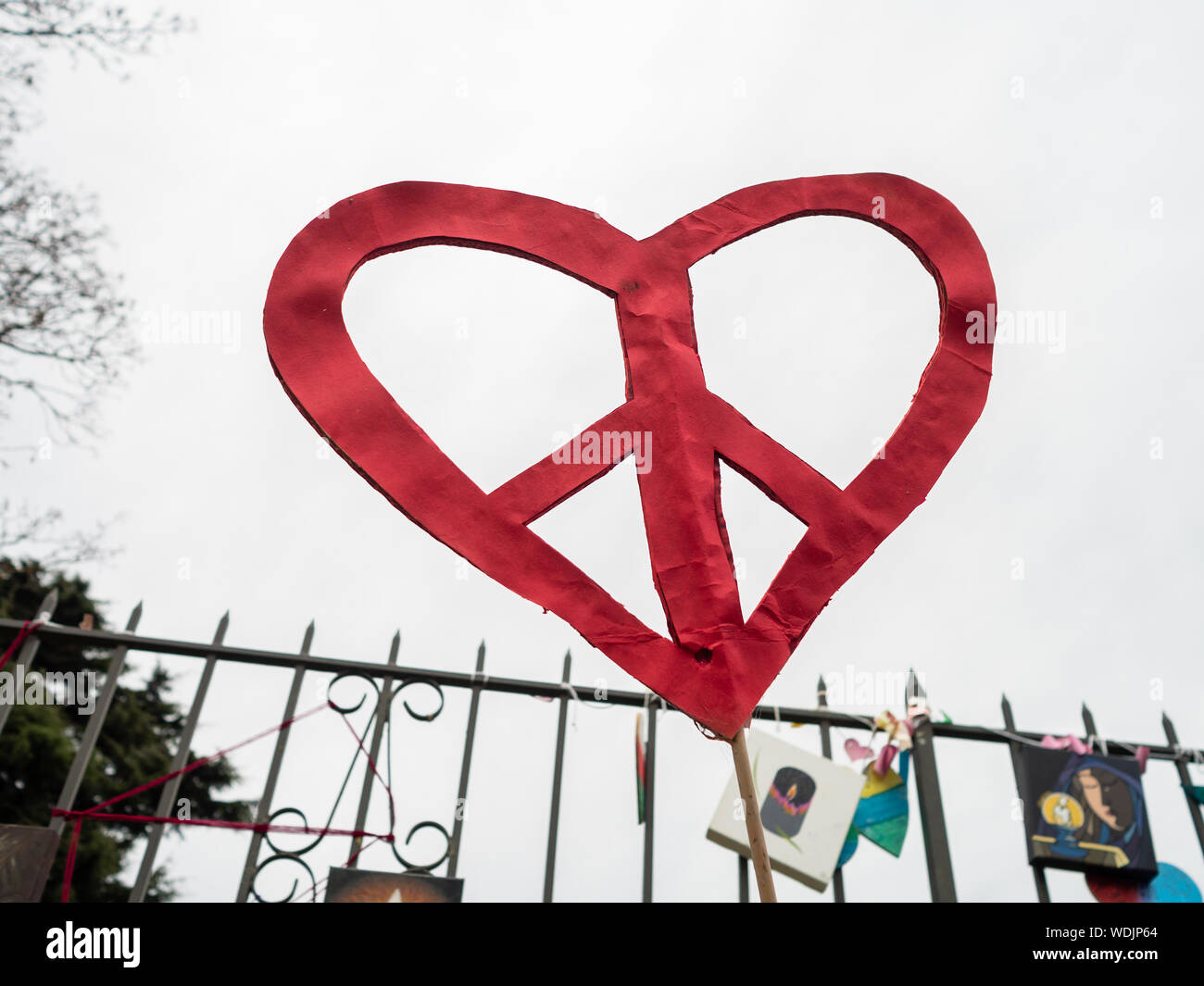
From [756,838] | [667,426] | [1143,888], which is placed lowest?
[756,838]

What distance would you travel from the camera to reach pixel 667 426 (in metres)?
1.91

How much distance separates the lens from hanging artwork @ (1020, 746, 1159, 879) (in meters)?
2.89

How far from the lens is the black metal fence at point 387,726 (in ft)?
8.18

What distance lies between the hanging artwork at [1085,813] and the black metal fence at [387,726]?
0.44 feet

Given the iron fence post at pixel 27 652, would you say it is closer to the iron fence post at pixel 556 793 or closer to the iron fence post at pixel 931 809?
the iron fence post at pixel 556 793

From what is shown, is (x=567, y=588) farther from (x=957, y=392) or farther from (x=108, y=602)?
(x=108, y=602)

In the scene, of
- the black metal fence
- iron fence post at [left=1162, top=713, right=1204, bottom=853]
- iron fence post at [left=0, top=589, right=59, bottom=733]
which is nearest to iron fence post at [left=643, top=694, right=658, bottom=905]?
the black metal fence

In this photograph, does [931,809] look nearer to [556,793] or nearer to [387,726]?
[556,793]

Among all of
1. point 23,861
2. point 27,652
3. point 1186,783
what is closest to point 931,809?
point 1186,783

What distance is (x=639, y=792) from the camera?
2766 millimetres

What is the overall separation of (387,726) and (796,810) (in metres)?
1.45
